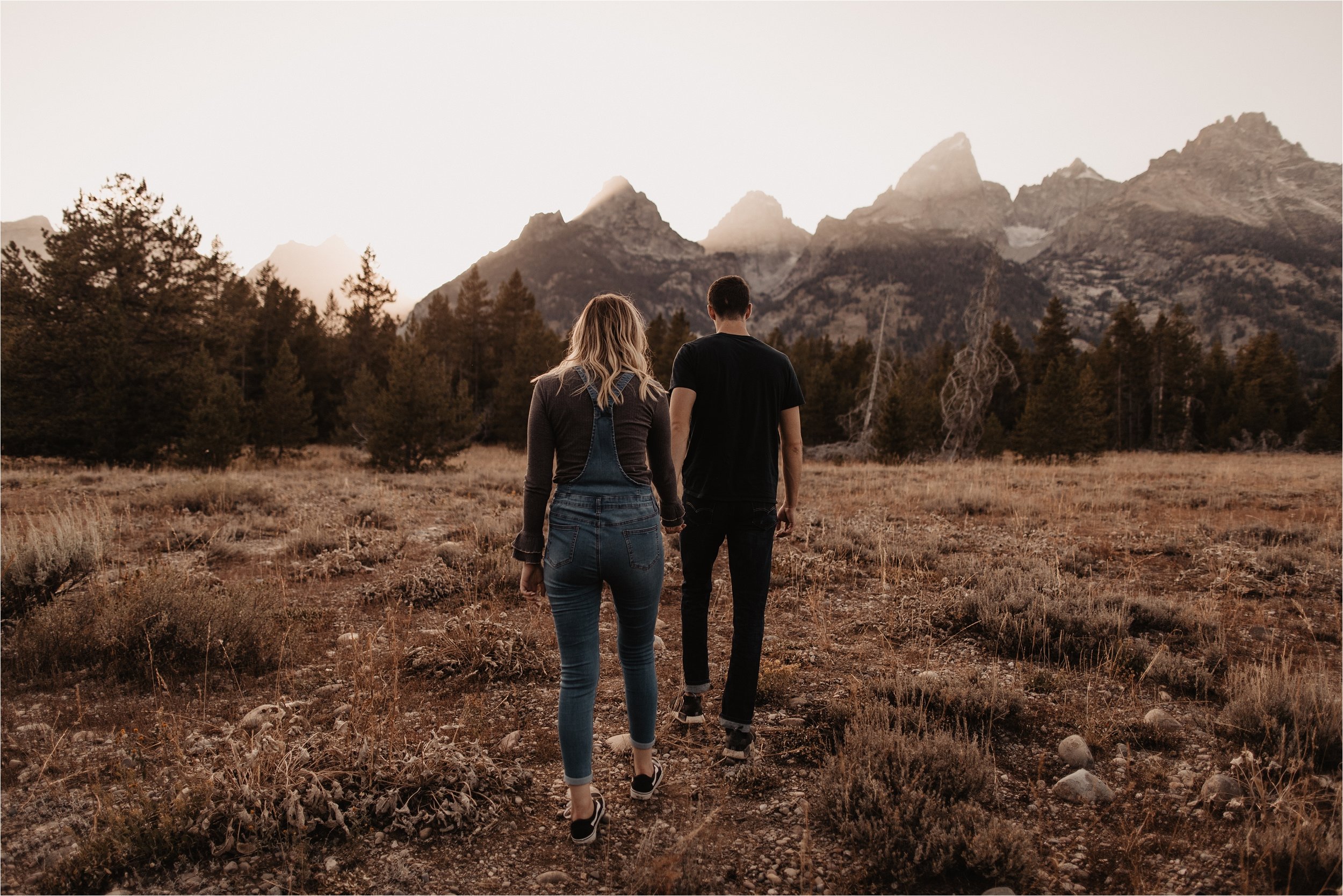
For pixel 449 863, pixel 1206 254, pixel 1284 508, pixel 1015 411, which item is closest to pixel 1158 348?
pixel 1015 411

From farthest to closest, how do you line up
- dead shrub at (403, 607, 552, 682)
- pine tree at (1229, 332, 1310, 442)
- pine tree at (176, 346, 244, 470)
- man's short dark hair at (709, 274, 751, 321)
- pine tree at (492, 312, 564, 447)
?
pine tree at (1229, 332, 1310, 442)
pine tree at (492, 312, 564, 447)
pine tree at (176, 346, 244, 470)
dead shrub at (403, 607, 552, 682)
man's short dark hair at (709, 274, 751, 321)

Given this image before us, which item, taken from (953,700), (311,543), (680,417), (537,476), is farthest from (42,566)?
(953,700)

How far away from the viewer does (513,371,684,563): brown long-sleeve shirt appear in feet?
8.58

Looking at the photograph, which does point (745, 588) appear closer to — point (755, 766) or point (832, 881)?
point (755, 766)

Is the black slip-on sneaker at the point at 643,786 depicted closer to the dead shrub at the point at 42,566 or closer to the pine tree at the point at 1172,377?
the dead shrub at the point at 42,566

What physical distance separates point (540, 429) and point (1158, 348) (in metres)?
49.4

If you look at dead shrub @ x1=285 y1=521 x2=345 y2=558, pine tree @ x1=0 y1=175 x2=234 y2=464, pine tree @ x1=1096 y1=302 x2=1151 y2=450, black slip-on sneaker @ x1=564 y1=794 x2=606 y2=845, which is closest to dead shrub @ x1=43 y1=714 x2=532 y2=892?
black slip-on sneaker @ x1=564 y1=794 x2=606 y2=845

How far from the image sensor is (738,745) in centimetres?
346

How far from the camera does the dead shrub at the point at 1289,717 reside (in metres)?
3.21

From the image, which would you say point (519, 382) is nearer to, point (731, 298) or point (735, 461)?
point (731, 298)

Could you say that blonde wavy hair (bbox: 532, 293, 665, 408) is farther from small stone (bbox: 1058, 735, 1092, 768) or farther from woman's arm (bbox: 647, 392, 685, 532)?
small stone (bbox: 1058, 735, 1092, 768)

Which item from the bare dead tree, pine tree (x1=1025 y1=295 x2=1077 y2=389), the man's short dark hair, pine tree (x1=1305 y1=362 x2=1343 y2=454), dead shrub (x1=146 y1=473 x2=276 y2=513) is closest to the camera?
the man's short dark hair

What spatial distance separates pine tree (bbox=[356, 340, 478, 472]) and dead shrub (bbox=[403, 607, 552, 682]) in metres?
14.9

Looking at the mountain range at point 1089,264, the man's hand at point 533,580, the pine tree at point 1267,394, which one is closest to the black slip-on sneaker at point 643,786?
the man's hand at point 533,580
